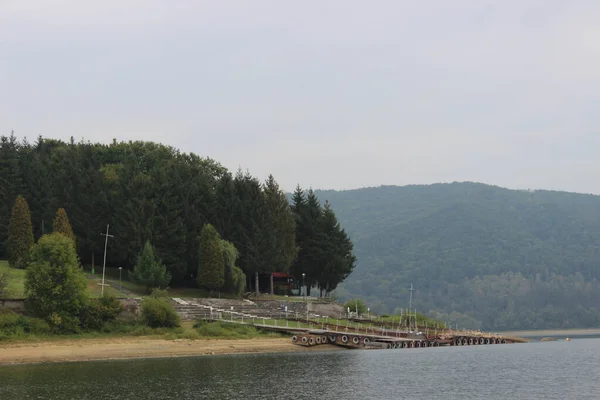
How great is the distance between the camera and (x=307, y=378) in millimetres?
50438

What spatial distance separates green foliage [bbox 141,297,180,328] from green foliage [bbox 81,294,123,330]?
2.23 m

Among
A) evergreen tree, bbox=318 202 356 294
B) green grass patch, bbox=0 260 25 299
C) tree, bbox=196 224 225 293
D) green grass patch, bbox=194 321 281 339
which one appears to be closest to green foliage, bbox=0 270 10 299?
green grass patch, bbox=0 260 25 299

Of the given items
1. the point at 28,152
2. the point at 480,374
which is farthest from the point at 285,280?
the point at 480,374

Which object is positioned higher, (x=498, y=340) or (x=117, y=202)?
(x=117, y=202)

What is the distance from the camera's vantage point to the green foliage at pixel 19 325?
209 feet

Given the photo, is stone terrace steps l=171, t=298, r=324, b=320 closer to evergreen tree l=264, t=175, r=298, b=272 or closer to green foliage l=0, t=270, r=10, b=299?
evergreen tree l=264, t=175, r=298, b=272

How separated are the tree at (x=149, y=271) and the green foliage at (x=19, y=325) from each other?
17203 mm

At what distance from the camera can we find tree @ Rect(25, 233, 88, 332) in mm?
66688

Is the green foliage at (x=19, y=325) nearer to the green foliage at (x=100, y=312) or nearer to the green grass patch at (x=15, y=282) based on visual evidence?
the green grass patch at (x=15, y=282)

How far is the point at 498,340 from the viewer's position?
103 metres

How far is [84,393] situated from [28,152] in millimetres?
73597

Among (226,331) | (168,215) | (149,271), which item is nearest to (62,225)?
(149,271)

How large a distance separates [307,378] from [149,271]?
35.6 m

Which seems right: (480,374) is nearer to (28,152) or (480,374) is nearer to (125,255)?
(125,255)
